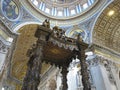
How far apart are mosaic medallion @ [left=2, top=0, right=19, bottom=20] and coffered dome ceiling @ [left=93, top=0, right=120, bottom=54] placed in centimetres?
719

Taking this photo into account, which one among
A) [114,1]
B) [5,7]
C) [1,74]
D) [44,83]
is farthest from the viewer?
[44,83]

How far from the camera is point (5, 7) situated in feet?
38.7

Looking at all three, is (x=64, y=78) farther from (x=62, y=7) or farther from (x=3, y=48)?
(x=62, y=7)

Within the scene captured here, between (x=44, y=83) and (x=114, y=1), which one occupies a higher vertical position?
(x=114, y=1)

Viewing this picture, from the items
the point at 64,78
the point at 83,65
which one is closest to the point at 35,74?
the point at 83,65

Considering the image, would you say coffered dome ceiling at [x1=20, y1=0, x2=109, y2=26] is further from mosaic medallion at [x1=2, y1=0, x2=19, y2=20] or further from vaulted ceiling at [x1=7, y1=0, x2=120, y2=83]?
mosaic medallion at [x1=2, y1=0, x2=19, y2=20]

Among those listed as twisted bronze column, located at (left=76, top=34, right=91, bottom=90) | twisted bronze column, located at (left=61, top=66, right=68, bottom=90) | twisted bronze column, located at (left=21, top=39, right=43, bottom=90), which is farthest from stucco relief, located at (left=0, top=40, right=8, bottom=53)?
twisted bronze column, located at (left=76, top=34, right=91, bottom=90)

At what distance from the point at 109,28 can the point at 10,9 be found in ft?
29.9

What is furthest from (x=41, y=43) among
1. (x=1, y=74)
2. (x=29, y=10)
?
(x=29, y=10)

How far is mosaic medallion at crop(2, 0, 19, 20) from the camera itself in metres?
11.7

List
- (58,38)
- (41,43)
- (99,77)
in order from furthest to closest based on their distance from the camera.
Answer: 1. (99,77)
2. (58,38)
3. (41,43)

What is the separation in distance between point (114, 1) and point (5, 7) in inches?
361

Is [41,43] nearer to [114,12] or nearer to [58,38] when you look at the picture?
[58,38]

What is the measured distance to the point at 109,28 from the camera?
13953mm
